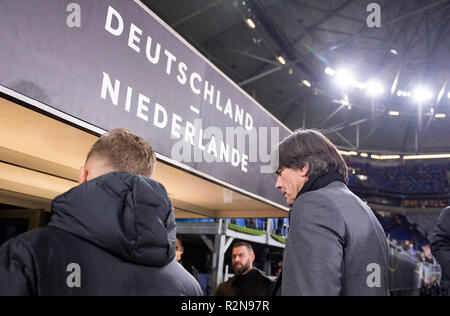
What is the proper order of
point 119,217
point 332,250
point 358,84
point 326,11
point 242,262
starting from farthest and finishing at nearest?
point 358,84 → point 326,11 → point 242,262 → point 332,250 → point 119,217

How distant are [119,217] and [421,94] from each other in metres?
17.5

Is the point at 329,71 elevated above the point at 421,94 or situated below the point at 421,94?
below

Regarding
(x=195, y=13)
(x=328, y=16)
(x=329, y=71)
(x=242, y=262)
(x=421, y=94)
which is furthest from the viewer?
(x=421, y=94)

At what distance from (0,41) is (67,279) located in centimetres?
Result: 91

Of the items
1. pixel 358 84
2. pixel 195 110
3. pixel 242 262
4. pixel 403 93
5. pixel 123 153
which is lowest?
pixel 242 262

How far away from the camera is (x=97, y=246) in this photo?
1.16m

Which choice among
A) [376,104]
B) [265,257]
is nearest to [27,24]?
[265,257]

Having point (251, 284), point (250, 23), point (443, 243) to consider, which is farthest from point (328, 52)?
point (443, 243)

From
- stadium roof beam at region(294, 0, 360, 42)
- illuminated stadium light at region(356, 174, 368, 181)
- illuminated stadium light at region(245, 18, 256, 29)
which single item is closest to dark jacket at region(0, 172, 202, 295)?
illuminated stadium light at region(245, 18, 256, 29)

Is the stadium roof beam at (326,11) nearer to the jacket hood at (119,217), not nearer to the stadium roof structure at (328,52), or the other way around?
the stadium roof structure at (328,52)

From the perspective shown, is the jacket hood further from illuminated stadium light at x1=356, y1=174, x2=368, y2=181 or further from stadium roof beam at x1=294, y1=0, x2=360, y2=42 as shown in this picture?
illuminated stadium light at x1=356, y1=174, x2=368, y2=181

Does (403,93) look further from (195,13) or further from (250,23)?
(195,13)

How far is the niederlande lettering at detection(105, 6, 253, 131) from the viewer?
199 centimetres

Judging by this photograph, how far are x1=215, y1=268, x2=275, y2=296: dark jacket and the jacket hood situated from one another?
3284 millimetres
